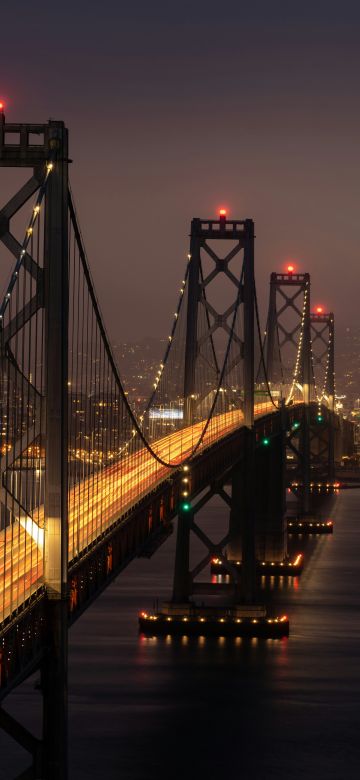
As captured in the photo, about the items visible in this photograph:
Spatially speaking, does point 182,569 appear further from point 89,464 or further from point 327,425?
point 327,425

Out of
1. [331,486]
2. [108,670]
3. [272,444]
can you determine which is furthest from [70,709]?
[331,486]

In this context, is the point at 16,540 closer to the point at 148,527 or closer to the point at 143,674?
the point at 148,527

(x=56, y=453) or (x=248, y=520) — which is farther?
(x=248, y=520)

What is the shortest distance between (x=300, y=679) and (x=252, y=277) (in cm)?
1483

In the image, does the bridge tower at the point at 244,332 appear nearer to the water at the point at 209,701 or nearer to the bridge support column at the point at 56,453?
the water at the point at 209,701

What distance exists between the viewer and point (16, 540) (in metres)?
22.0

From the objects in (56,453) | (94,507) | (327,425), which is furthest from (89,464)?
(327,425)

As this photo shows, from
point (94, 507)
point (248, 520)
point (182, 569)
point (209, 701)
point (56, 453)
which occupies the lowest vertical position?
point (209, 701)

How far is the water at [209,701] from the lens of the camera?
3194cm

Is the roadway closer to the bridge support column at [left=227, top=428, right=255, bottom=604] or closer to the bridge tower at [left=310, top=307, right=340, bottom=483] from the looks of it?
the bridge support column at [left=227, top=428, right=255, bottom=604]

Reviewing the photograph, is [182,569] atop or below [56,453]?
below

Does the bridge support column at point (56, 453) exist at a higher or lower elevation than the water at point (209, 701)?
higher

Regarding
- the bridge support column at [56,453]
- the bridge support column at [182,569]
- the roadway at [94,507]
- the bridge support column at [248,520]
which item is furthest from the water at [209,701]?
the bridge support column at [56,453]

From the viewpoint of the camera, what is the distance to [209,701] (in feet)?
123
